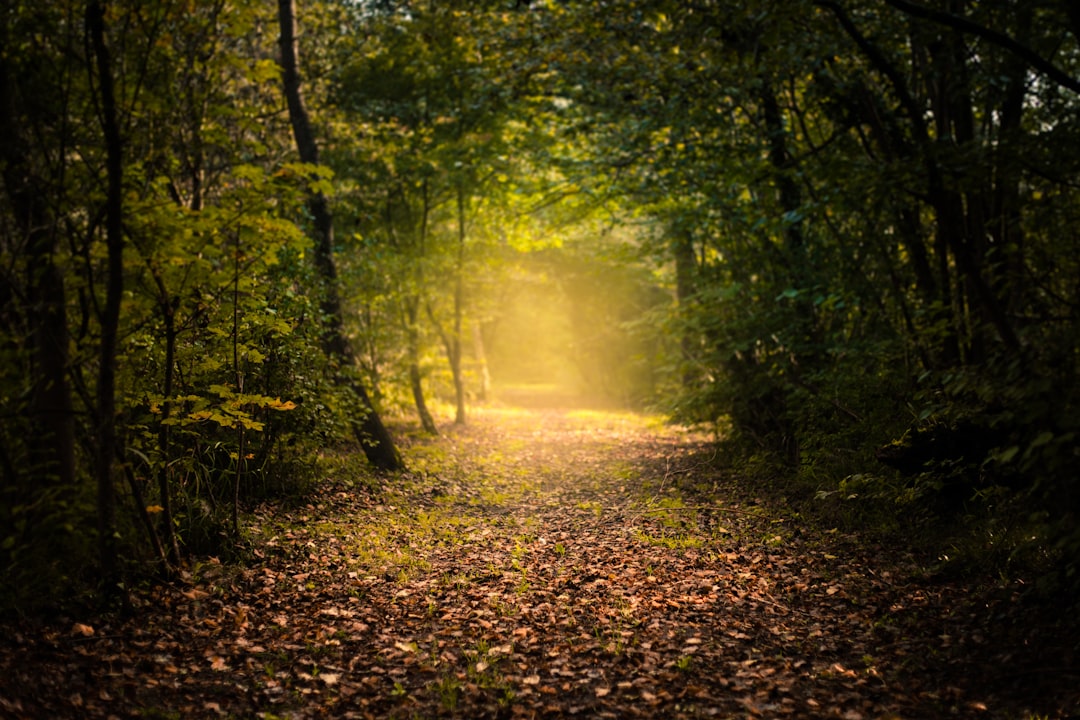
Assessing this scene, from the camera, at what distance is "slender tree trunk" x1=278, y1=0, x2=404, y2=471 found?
33.8 feet

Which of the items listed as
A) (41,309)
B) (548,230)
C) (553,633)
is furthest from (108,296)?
(548,230)

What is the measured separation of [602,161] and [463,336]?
9941 millimetres

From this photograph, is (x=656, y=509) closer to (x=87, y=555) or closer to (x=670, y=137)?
(x=670, y=137)

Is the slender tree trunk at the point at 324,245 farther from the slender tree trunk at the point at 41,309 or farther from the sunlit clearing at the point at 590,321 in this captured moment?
the sunlit clearing at the point at 590,321

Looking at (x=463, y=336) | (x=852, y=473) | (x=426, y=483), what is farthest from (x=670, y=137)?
(x=463, y=336)

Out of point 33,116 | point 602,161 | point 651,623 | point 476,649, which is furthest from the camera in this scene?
point 602,161

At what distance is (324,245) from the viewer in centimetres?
1059

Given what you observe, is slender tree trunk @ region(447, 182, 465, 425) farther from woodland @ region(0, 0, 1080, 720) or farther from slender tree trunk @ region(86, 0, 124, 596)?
slender tree trunk @ region(86, 0, 124, 596)

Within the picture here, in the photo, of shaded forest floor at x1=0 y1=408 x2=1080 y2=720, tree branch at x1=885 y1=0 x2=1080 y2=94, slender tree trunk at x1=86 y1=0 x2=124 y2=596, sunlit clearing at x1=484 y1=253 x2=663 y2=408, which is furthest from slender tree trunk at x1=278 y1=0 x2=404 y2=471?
sunlit clearing at x1=484 y1=253 x2=663 y2=408

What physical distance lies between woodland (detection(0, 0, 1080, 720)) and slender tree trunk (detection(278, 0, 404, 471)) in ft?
0.26

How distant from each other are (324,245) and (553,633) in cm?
750

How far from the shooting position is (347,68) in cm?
1424

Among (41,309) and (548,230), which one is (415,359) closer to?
(548,230)

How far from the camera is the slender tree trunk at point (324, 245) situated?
10305 mm
